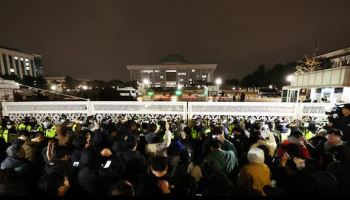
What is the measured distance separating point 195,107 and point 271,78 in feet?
191

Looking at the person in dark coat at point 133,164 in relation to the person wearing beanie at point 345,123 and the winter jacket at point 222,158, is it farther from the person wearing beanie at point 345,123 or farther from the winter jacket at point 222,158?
the person wearing beanie at point 345,123

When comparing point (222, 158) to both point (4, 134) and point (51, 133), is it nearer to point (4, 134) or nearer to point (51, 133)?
point (51, 133)

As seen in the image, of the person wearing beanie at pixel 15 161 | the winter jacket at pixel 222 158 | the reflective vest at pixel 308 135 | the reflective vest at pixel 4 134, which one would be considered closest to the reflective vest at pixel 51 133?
the reflective vest at pixel 4 134

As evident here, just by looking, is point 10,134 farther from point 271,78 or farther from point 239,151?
point 271,78

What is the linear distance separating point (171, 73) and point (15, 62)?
65223 millimetres

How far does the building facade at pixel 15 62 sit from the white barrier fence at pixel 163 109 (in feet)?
278

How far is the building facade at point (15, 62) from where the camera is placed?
74062mm

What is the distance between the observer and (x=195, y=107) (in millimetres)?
8828

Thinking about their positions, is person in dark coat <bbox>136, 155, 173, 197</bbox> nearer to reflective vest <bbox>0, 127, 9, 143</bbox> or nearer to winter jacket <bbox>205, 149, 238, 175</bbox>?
winter jacket <bbox>205, 149, 238, 175</bbox>

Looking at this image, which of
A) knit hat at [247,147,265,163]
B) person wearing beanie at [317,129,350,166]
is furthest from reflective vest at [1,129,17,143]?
person wearing beanie at [317,129,350,166]

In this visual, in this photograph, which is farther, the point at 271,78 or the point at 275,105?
the point at 271,78

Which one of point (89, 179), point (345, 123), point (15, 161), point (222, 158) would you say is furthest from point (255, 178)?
point (15, 161)

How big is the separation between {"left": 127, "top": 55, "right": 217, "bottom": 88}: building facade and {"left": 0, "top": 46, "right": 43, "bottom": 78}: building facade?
45706 millimetres

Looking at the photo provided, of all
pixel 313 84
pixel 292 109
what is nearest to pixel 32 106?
pixel 292 109
